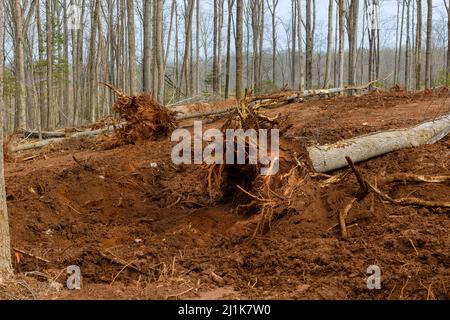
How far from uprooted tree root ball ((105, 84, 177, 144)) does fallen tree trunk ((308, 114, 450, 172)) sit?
162 inches

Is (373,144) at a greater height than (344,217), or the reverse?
(373,144)

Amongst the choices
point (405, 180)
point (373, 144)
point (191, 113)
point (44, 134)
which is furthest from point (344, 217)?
point (44, 134)

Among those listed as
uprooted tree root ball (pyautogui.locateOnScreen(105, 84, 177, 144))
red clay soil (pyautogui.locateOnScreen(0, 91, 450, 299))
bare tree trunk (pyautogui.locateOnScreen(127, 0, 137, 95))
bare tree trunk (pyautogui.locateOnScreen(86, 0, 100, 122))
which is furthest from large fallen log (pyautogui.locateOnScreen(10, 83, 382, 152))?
bare tree trunk (pyautogui.locateOnScreen(86, 0, 100, 122))

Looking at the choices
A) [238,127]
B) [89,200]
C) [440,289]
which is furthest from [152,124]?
[440,289]

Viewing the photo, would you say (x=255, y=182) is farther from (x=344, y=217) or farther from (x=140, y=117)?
(x=140, y=117)

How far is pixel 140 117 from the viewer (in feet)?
29.4

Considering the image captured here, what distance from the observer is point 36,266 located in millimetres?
4242

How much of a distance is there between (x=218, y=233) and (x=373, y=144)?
239 cm

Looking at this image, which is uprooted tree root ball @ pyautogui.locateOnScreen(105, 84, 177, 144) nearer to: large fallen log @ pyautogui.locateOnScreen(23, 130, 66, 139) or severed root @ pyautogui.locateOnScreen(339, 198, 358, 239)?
large fallen log @ pyautogui.locateOnScreen(23, 130, 66, 139)

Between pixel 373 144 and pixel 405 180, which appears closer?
pixel 405 180

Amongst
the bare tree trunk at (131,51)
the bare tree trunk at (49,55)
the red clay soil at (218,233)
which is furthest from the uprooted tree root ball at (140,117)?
the bare tree trunk at (49,55)

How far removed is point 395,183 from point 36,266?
3.76m
